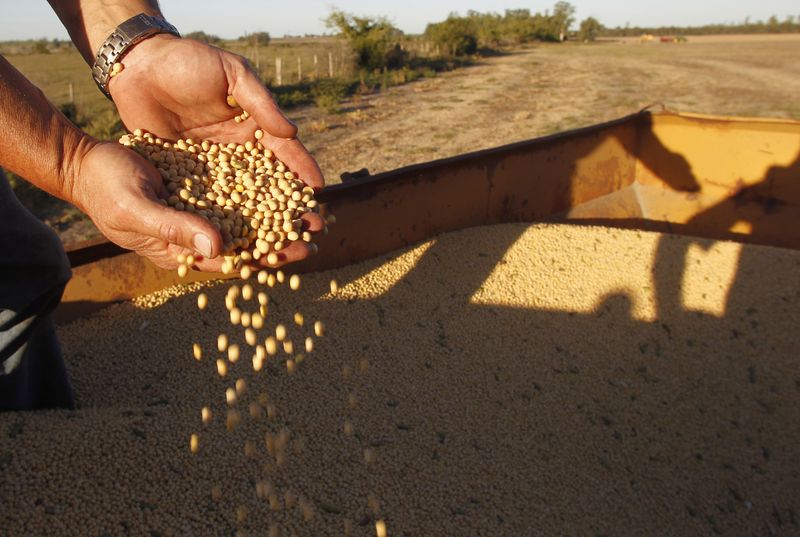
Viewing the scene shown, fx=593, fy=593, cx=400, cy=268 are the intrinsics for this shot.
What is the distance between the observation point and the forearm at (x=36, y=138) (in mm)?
1692

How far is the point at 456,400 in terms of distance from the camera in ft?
8.18

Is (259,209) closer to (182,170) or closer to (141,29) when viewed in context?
(182,170)

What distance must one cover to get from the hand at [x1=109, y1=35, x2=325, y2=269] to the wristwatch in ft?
0.10

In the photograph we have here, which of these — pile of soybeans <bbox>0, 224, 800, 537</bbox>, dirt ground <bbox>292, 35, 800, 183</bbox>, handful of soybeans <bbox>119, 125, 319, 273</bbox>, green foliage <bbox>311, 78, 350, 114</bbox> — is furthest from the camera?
green foliage <bbox>311, 78, 350, 114</bbox>

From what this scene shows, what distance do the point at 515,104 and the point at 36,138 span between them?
1323cm

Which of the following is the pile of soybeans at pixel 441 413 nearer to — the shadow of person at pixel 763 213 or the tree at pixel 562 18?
the shadow of person at pixel 763 213

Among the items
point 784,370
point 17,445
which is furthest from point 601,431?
point 17,445

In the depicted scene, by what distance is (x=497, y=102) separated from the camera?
14.2 meters

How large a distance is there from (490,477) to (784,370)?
5.59ft

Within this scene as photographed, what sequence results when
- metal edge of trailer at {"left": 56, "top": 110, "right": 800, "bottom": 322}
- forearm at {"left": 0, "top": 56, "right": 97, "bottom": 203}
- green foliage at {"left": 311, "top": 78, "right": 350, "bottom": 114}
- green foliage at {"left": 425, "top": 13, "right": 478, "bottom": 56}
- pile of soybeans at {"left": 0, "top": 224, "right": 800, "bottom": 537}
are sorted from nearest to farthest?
forearm at {"left": 0, "top": 56, "right": 97, "bottom": 203} < pile of soybeans at {"left": 0, "top": 224, "right": 800, "bottom": 537} < metal edge of trailer at {"left": 56, "top": 110, "right": 800, "bottom": 322} < green foliage at {"left": 311, "top": 78, "right": 350, "bottom": 114} < green foliage at {"left": 425, "top": 13, "right": 478, "bottom": 56}

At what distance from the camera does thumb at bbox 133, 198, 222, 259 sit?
1766 millimetres

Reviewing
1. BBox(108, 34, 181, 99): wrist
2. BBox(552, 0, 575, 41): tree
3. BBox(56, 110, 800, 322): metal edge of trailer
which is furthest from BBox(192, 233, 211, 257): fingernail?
BBox(552, 0, 575, 41): tree

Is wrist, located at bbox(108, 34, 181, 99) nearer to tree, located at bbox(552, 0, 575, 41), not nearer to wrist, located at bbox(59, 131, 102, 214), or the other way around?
wrist, located at bbox(59, 131, 102, 214)

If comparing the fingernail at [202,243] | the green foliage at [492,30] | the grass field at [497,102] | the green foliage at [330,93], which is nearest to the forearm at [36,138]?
the fingernail at [202,243]
